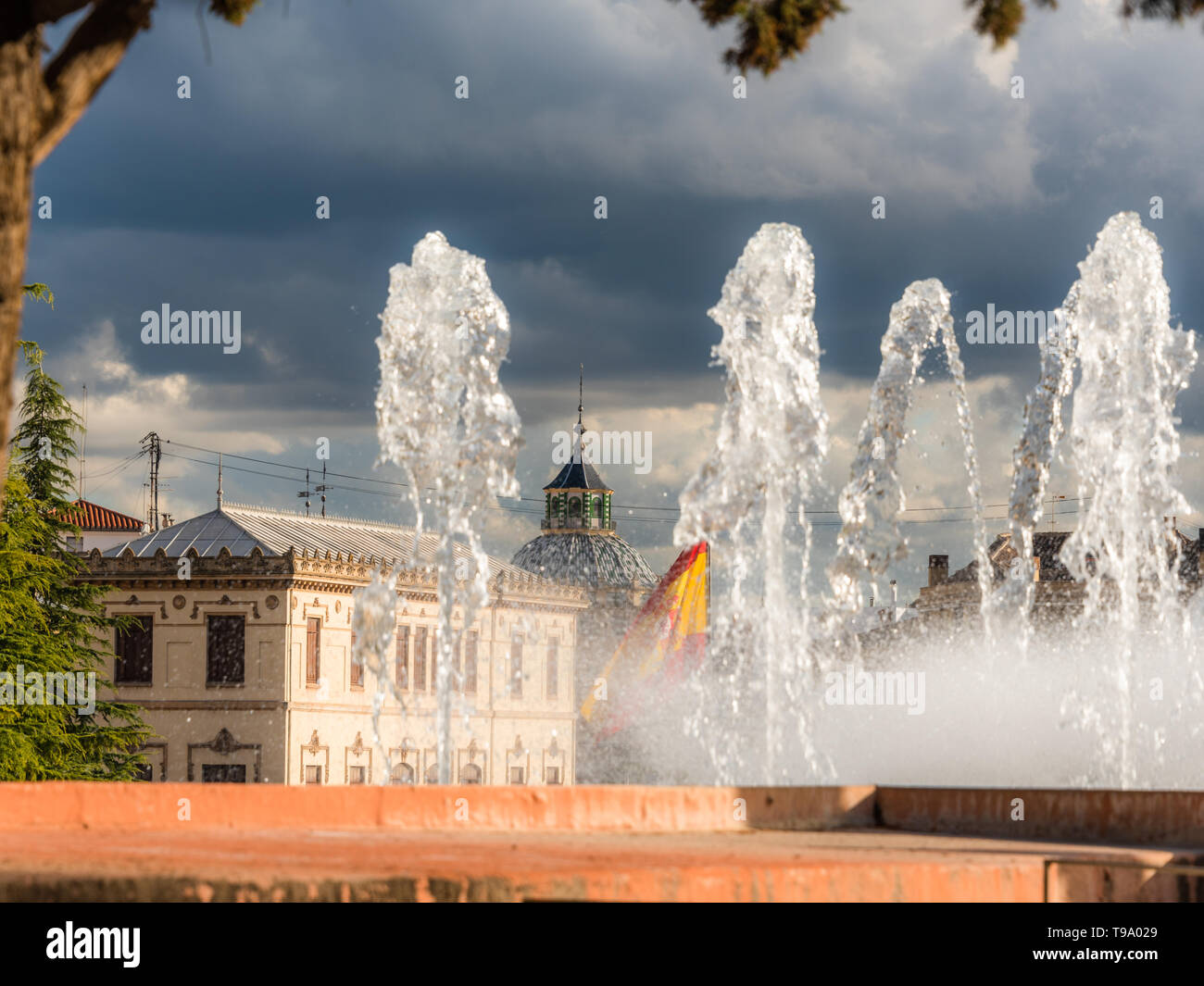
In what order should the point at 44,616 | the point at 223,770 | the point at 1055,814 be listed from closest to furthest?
the point at 1055,814 < the point at 44,616 < the point at 223,770

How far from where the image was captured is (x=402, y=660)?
51.2 meters

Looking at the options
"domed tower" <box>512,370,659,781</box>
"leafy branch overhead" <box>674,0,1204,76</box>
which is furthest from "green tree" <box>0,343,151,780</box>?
"domed tower" <box>512,370,659,781</box>

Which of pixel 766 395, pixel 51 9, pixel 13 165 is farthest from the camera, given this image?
pixel 766 395

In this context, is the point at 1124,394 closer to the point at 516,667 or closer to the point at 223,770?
the point at 223,770

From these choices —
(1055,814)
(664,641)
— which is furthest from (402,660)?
(1055,814)

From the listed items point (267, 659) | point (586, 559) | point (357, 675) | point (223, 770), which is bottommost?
point (223, 770)

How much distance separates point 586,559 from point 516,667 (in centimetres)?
6943

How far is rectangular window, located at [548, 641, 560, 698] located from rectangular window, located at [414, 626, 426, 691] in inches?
265

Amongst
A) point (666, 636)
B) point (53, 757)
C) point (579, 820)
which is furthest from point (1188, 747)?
point (666, 636)

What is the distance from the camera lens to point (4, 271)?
22.3 ft

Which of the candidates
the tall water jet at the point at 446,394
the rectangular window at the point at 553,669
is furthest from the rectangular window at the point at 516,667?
the tall water jet at the point at 446,394

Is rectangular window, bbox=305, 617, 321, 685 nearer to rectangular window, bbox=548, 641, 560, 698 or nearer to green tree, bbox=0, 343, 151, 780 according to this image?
green tree, bbox=0, 343, 151, 780

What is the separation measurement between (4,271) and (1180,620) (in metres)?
26.0
